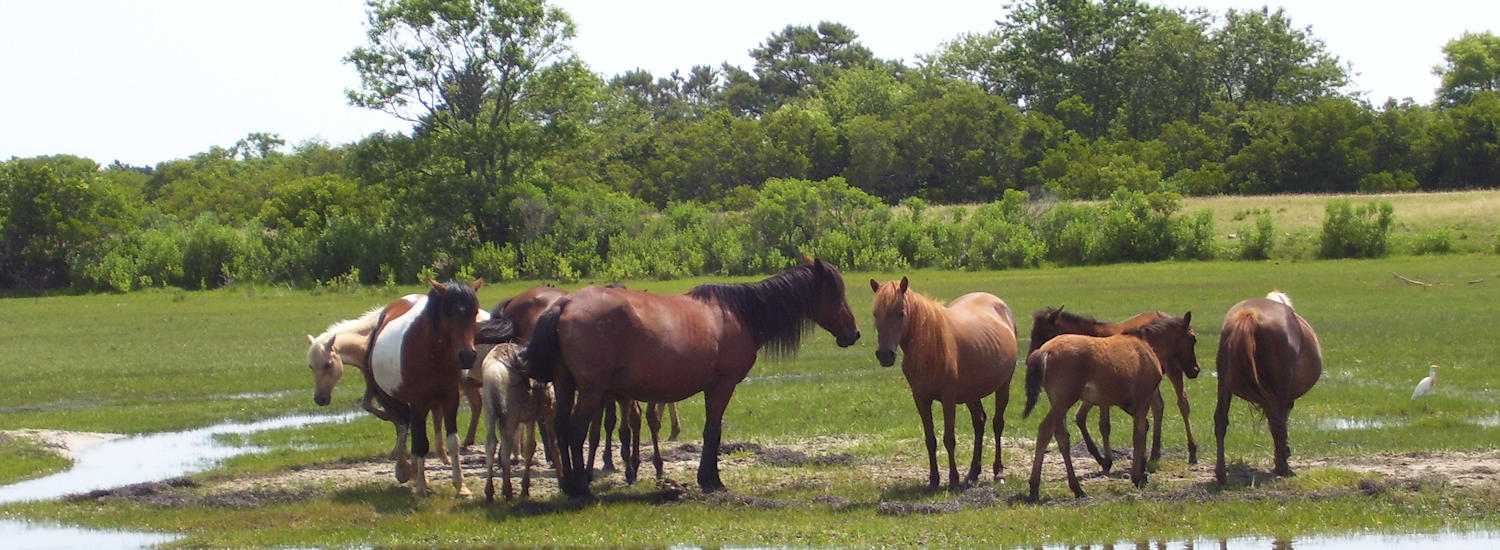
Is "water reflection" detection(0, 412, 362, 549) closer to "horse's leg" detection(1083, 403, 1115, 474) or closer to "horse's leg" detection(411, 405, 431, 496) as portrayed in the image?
"horse's leg" detection(411, 405, 431, 496)

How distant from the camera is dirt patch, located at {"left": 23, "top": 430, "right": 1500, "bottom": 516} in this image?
11727 mm

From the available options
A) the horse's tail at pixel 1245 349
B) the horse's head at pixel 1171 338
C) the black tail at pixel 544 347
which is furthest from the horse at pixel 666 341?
the horse's tail at pixel 1245 349

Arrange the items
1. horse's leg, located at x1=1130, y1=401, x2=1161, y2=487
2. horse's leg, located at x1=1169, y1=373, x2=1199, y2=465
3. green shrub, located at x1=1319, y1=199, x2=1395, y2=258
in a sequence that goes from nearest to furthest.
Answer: horse's leg, located at x1=1130, y1=401, x2=1161, y2=487 < horse's leg, located at x1=1169, y1=373, x2=1199, y2=465 < green shrub, located at x1=1319, y1=199, x2=1395, y2=258

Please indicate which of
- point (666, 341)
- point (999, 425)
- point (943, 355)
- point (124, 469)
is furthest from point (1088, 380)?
point (124, 469)

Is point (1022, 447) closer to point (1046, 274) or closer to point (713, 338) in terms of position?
point (713, 338)

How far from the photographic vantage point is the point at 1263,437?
48.5 ft

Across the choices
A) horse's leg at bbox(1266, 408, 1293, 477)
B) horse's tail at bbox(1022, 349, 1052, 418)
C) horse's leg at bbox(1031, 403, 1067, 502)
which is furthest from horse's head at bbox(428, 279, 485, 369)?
horse's leg at bbox(1266, 408, 1293, 477)

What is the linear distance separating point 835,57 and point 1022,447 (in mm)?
114939

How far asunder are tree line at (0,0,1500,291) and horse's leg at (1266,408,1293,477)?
3812 centimetres

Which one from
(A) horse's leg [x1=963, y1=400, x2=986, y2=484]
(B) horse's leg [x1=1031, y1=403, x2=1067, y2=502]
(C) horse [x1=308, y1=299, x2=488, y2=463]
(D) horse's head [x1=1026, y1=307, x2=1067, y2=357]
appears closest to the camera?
(B) horse's leg [x1=1031, y1=403, x2=1067, y2=502]

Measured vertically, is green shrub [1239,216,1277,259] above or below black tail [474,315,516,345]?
below

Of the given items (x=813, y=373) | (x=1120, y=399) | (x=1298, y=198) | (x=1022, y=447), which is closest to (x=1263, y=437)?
(x=1022, y=447)

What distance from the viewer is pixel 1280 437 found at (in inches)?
491

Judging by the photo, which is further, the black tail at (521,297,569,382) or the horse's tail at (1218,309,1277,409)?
the horse's tail at (1218,309,1277,409)
